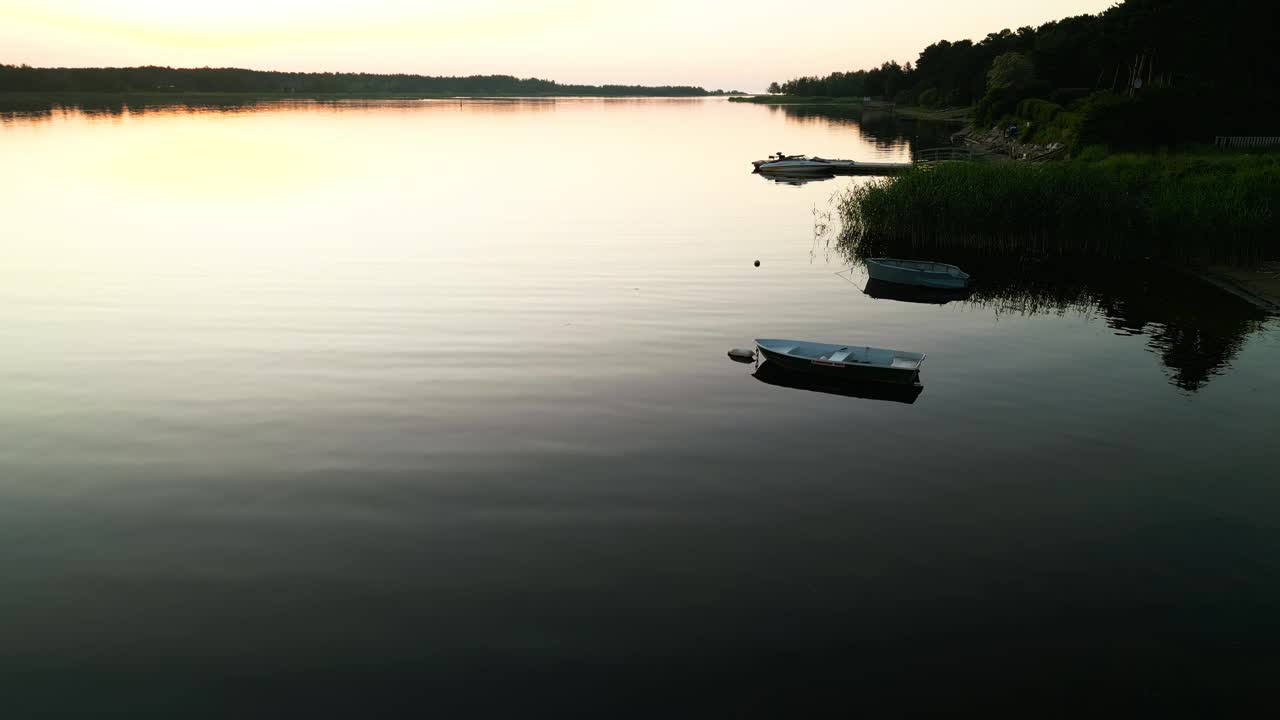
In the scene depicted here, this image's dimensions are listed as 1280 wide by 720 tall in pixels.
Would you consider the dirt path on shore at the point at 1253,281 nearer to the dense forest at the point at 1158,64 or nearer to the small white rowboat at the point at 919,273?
the small white rowboat at the point at 919,273

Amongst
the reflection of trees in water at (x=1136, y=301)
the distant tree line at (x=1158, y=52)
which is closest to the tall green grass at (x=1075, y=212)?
the reflection of trees in water at (x=1136, y=301)

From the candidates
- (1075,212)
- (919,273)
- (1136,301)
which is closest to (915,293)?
(919,273)

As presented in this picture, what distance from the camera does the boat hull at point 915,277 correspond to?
128 ft

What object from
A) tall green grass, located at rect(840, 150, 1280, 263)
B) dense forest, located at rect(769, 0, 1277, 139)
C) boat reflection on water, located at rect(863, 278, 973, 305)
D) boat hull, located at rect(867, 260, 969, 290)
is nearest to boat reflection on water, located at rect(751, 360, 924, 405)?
boat reflection on water, located at rect(863, 278, 973, 305)

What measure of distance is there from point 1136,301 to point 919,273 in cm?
892

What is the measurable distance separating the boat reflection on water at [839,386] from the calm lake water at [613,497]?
1.62 ft

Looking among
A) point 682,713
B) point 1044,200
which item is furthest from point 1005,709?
point 1044,200

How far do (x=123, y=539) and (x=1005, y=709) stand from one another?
635 inches

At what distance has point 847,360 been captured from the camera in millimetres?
26547

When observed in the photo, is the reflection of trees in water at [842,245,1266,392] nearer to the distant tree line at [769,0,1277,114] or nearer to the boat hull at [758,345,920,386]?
the boat hull at [758,345,920,386]

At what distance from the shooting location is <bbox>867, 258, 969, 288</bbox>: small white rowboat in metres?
39.1

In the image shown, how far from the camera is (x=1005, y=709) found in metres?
12.8

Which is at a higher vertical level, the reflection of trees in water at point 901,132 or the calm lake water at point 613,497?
the reflection of trees in water at point 901,132

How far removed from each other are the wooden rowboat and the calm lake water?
1007mm
